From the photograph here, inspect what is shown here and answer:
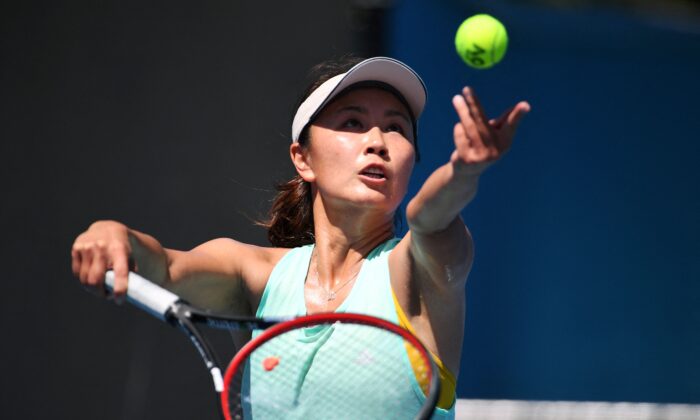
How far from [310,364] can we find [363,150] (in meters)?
0.54

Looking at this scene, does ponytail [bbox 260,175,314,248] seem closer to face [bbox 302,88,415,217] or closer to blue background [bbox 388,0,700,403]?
face [bbox 302,88,415,217]

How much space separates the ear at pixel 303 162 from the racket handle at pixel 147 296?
68cm

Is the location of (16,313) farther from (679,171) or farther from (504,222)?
(679,171)

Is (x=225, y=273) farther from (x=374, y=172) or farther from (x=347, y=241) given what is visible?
(x=374, y=172)

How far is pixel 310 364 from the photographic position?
264cm

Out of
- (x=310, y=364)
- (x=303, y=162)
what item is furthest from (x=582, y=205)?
(x=310, y=364)

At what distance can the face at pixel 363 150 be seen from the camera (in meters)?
2.75

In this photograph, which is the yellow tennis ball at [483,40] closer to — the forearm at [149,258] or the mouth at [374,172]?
the mouth at [374,172]

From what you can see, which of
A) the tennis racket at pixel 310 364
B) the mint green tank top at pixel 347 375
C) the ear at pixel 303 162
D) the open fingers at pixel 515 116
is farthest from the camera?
the ear at pixel 303 162

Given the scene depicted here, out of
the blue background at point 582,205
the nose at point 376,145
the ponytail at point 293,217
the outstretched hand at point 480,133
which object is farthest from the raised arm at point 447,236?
the blue background at point 582,205

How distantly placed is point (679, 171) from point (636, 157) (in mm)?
197

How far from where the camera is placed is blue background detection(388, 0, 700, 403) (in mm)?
4707

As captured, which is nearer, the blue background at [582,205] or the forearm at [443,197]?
the forearm at [443,197]

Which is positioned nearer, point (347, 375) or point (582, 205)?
point (347, 375)
